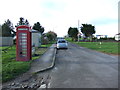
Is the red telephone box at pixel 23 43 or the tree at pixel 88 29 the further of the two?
the tree at pixel 88 29

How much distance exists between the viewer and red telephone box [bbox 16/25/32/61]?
12.4m

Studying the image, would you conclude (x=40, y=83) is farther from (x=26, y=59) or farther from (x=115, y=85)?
(x=26, y=59)

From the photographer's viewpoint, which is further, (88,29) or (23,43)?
(88,29)

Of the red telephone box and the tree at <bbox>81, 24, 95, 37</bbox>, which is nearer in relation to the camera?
the red telephone box

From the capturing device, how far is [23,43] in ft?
40.9

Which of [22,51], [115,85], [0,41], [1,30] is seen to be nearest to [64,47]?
[22,51]

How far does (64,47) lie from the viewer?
28.5 meters

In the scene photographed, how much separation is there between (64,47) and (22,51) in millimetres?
16447

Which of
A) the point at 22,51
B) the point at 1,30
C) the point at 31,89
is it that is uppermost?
the point at 1,30

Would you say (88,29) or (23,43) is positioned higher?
(88,29)

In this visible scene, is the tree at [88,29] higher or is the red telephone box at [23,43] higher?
the tree at [88,29]

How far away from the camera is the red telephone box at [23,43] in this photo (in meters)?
12.4

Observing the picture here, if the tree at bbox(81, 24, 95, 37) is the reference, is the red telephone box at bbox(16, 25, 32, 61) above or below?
below

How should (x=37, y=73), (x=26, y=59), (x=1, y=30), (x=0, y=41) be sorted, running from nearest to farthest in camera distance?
(x=37, y=73) < (x=26, y=59) < (x=0, y=41) < (x=1, y=30)
